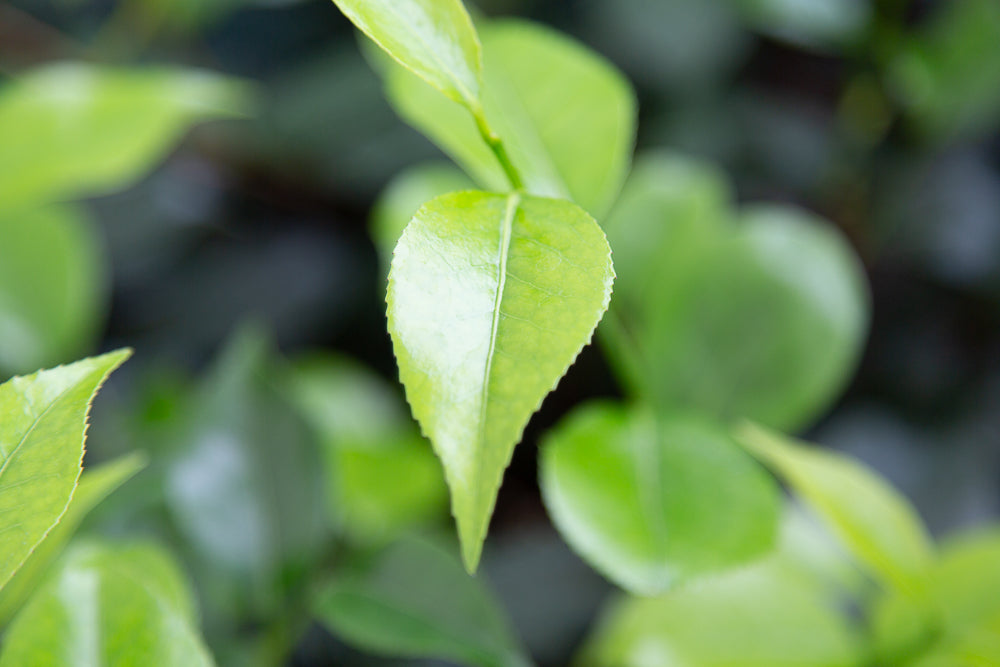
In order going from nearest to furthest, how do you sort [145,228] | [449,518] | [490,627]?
[490,627], [449,518], [145,228]

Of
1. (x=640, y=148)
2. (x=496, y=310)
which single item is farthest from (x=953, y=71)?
(x=496, y=310)

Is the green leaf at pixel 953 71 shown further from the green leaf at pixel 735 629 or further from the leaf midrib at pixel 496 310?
the leaf midrib at pixel 496 310

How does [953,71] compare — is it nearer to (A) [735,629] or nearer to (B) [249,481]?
(A) [735,629]

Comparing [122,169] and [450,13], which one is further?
[122,169]

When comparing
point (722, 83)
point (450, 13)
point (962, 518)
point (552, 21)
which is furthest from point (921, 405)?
point (450, 13)

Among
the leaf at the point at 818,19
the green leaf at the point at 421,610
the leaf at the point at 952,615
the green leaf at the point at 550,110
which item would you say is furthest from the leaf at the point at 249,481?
the leaf at the point at 818,19

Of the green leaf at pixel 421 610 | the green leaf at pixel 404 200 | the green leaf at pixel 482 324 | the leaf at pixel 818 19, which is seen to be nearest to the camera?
the green leaf at pixel 482 324

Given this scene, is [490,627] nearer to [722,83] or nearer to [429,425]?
[429,425]

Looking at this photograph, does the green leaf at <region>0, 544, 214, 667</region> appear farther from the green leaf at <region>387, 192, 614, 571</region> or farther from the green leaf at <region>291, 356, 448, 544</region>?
the green leaf at <region>291, 356, 448, 544</region>
